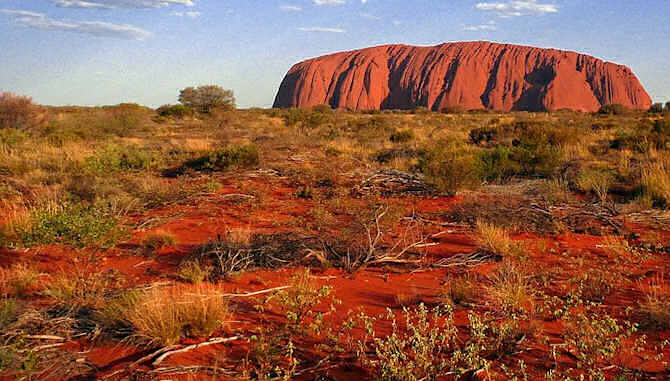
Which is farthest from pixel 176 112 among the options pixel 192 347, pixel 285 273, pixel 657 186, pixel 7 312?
pixel 192 347

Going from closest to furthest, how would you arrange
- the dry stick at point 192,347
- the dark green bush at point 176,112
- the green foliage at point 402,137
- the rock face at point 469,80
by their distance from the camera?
the dry stick at point 192,347 → the green foliage at point 402,137 → the dark green bush at point 176,112 → the rock face at point 469,80

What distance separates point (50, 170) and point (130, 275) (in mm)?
6644

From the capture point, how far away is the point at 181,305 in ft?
9.09

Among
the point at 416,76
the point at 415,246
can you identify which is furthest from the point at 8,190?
the point at 416,76

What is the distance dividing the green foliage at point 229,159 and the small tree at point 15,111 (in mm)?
8625

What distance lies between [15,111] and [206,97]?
Result: 66.6ft

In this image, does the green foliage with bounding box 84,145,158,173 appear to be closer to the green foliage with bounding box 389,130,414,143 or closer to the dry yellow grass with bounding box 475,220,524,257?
the dry yellow grass with bounding box 475,220,524,257

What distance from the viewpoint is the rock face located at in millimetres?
60188

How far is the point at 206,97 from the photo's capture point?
3391cm

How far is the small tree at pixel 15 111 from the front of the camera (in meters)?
14.0

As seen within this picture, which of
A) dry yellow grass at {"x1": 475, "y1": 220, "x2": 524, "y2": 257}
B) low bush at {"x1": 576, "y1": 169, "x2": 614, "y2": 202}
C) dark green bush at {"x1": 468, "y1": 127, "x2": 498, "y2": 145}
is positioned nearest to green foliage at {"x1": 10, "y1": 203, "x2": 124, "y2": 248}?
dry yellow grass at {"x1": 475, "y1": 220, "x2": 524, "y2": 257}

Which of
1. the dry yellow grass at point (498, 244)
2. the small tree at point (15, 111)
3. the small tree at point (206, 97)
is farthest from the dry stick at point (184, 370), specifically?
the small tree at point (206, 97)

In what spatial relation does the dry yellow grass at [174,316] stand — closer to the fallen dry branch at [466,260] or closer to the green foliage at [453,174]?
the fallen dry branch at [466,260]

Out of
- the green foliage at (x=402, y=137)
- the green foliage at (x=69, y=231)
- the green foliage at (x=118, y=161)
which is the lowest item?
the green foliage at (x=69, y=231)
